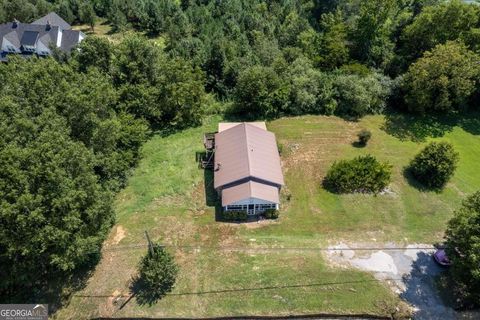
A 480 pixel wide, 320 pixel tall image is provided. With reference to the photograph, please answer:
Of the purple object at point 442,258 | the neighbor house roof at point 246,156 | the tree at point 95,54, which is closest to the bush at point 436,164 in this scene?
the purple object at point 442,258

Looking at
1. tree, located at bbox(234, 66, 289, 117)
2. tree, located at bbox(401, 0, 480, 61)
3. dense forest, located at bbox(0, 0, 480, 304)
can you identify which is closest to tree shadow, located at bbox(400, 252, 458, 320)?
dense forest, located at bbox(0, 0, 480, 304)

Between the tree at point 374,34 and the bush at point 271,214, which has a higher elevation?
the tree at point 374,34

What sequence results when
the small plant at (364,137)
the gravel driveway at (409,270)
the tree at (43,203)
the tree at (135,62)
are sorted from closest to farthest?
1. the tree at (43,203)
2. the gravel driveway at (409,270)
3. the small plant at (364,137)
4. the tree at (135,62)

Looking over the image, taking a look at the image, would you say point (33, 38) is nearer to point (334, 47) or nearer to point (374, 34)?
point (334, 47)

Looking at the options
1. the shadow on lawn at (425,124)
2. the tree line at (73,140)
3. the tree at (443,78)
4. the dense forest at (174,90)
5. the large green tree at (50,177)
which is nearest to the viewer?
the large green tree at (50,177)

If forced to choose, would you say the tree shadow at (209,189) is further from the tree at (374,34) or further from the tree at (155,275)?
the tree at (374,34)

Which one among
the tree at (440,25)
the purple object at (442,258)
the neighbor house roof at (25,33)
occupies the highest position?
the tree at (440,25)

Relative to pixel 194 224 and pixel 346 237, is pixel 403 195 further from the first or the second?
pixel 194 224

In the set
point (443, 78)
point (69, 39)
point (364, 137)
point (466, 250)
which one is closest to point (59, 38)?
point (69, 39)
